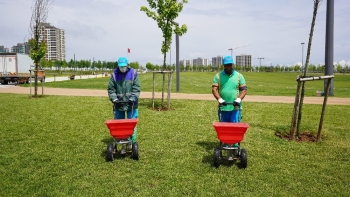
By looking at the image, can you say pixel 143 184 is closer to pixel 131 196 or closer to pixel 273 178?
pixel 131 196

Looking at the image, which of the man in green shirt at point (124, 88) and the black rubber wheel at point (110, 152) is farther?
the man in green shirt at point (124, 88)

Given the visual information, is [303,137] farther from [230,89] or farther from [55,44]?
[55,44]

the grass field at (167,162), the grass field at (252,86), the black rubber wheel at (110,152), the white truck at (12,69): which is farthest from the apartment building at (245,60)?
the black rubber wheel at (110,152)

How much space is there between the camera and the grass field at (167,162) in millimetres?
4320

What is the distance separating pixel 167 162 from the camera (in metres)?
5.43

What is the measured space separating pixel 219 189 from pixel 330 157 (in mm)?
2937

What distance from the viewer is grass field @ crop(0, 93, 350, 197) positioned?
4.32 m

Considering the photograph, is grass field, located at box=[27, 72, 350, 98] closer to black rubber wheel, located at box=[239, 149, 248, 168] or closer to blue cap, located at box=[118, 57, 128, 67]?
black rubber wheel, located at box=[239, 149, 248, 168]

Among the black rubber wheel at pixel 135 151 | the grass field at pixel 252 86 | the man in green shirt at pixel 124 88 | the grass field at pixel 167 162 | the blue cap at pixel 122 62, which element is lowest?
the grass field at pixel 167 162

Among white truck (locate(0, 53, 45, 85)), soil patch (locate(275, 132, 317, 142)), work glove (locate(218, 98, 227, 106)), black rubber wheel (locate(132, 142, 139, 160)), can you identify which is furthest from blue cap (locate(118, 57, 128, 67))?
white truck (locate(0, 53, 45, 85))

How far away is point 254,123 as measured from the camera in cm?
918

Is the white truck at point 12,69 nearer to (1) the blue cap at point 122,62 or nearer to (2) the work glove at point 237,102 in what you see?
(1) the blue cap at point 122,62

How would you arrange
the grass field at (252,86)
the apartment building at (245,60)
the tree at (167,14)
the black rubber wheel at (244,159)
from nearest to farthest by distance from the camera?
the black rubber wheel at (244,159)
the tree at (167,14)
the grass field at (252,86)
the apartment building at (245,60)

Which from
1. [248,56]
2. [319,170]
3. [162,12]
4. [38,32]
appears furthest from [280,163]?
[248,56]
